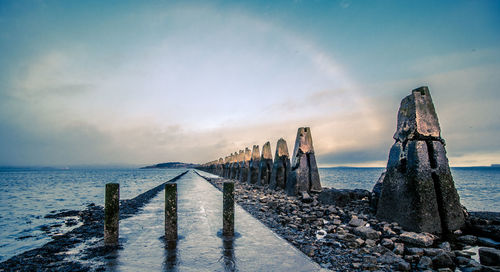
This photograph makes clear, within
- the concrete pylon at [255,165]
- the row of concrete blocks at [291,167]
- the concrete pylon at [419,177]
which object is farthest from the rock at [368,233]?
the concrete pylon at [255,165]

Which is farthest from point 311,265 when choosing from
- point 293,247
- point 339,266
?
point 293,247

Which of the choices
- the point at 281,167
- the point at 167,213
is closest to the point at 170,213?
the point at 167,213

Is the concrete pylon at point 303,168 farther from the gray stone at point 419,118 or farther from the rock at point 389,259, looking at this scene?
the rock at point 389,259

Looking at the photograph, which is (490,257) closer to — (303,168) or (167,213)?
(167,213)

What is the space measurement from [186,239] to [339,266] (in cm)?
281

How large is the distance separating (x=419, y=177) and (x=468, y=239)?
138 centimetres

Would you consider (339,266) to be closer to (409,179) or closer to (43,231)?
(409,179)

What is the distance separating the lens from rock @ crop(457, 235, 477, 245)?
17.1 ft

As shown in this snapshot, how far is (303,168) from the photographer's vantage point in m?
11.9

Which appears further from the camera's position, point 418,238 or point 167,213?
point 167,213

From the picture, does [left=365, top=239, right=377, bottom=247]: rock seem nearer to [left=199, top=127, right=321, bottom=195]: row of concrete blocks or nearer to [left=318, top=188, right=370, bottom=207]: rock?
[left=318, top=188, right=370, bottom=207]: rock

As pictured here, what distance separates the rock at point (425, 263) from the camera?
3.97 m

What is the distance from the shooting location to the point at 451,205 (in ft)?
19.3

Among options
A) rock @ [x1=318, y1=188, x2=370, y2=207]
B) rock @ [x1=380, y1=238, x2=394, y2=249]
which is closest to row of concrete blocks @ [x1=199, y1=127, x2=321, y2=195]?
rock @ [x1=318, y1=188, x2=370, y2=207]
